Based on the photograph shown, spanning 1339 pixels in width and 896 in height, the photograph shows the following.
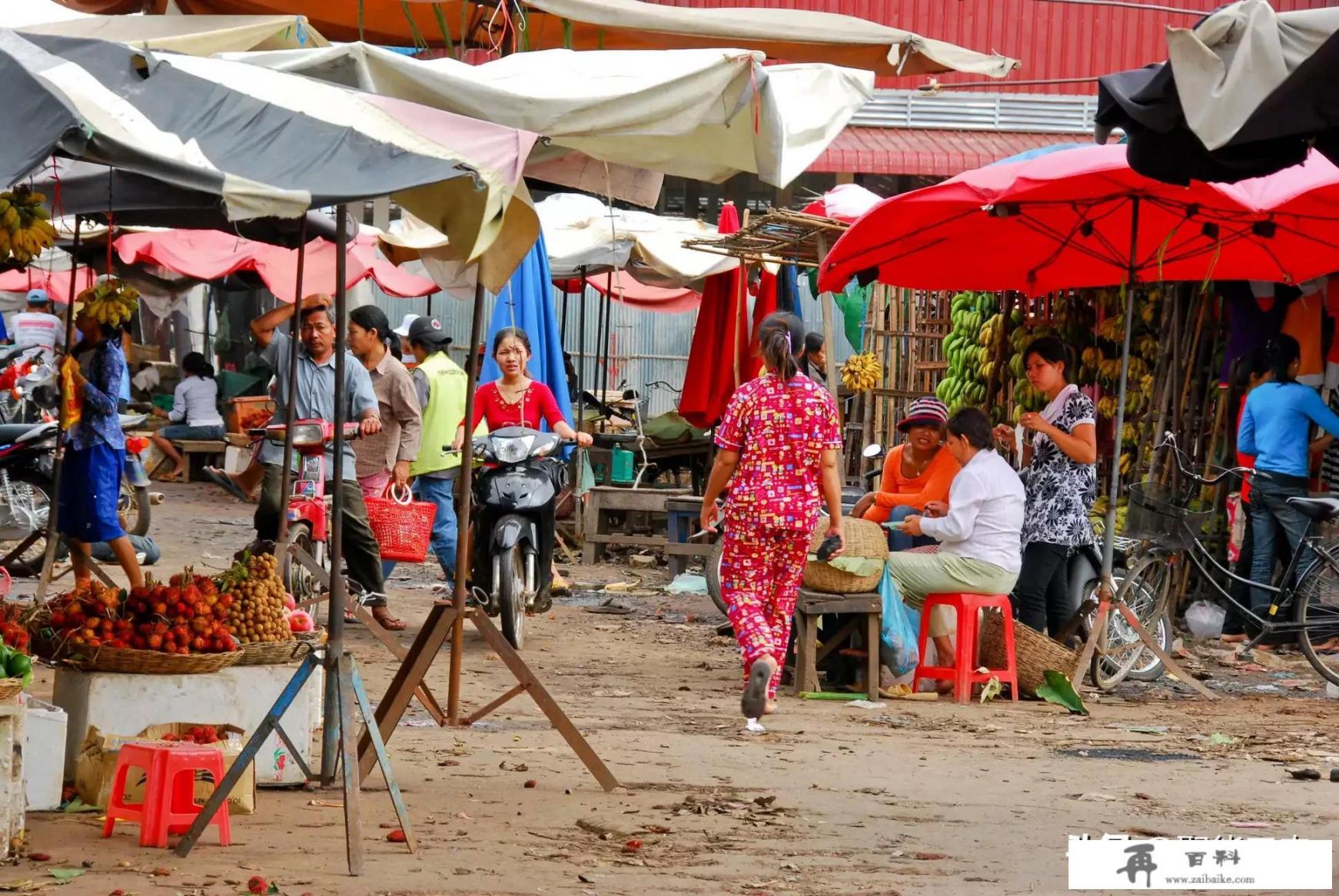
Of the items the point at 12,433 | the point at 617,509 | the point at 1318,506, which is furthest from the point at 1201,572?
the point at 12,433

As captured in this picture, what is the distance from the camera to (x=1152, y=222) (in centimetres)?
986

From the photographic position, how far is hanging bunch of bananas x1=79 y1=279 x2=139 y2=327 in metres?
8.81

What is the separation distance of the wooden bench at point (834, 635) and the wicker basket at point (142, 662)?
12.2ft

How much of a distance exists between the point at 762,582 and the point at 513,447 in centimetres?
257

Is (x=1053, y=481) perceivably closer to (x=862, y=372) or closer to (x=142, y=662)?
(x=862, y=372)

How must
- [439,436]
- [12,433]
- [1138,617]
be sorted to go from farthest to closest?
[12,433] → [439,436] → [1138,617]

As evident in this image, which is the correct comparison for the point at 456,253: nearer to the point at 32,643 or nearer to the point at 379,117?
the point at 379,117

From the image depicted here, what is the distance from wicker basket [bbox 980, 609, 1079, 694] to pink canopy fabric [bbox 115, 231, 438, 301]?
7.67 m

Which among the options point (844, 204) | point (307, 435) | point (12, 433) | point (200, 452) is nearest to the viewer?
point (307, 435)

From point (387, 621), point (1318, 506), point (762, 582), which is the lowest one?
point (387, 621)

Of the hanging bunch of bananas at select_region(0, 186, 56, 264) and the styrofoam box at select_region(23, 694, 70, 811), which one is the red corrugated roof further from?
the styrofoam box at select_region(23, 694, 70, 811)

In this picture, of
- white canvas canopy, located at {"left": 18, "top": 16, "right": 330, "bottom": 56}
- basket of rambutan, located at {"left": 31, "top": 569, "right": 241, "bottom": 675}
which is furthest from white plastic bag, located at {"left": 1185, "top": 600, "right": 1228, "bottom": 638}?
basket of rambutan, located at {"left": 31, "top": 569, "right": 241, "bottom": 675}

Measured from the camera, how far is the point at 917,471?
9789 millimetres

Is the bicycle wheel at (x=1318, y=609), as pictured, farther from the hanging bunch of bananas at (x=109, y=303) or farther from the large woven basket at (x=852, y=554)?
the hanging bunch of bananas at (x=109, y=303)
